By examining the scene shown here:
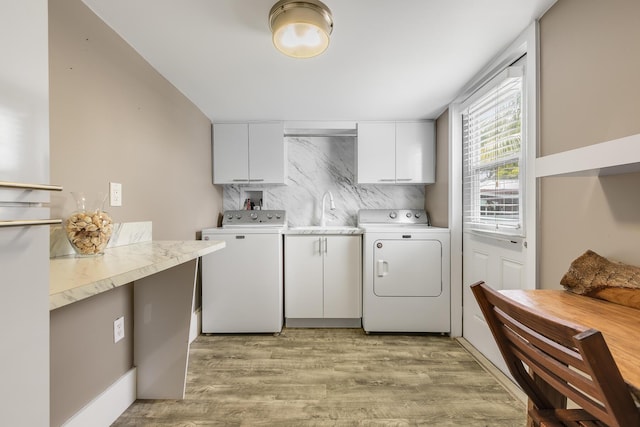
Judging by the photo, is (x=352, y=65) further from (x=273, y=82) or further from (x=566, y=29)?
(x=566, y=29)

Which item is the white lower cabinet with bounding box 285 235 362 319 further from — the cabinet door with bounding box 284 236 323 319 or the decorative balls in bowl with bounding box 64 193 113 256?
the decorative balls in bowl with bounding box 64 193 113 256

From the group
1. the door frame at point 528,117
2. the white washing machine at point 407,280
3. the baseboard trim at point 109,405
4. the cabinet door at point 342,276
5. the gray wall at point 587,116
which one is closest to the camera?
the gray wall at point 587,116

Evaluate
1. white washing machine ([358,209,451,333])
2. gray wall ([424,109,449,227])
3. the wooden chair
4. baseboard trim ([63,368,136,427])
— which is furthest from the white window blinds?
baseboard trim ([63,368,136,427])

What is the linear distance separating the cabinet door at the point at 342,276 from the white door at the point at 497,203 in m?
0.94

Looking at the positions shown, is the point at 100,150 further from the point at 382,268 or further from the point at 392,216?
the point at 392,216

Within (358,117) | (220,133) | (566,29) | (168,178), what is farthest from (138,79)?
(566,29)

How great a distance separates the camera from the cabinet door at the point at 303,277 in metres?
2.71

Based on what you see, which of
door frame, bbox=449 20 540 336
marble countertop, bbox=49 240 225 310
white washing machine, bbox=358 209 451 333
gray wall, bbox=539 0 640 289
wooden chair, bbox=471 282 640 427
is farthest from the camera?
white washing machine, bbox=358 209 451 333

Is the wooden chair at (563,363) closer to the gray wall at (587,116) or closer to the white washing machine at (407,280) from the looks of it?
the gray wall at (587,116)

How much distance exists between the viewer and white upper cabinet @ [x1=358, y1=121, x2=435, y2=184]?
2943 mm

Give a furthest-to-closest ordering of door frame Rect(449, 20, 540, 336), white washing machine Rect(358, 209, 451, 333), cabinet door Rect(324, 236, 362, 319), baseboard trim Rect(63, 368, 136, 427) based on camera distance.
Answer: cabinet door Rect(324, 236, 362, 319) < white washing machine Rect(358, 209, 451, 333) < door frame Rect(449, 20, 540, 336) < baseboard trim Rect(63, 368, 136, 427)

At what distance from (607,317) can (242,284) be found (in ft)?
7.75

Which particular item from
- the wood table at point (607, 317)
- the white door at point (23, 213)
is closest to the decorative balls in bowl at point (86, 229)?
the white door at point (23, 213)

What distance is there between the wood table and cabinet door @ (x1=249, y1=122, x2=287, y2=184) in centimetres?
231
